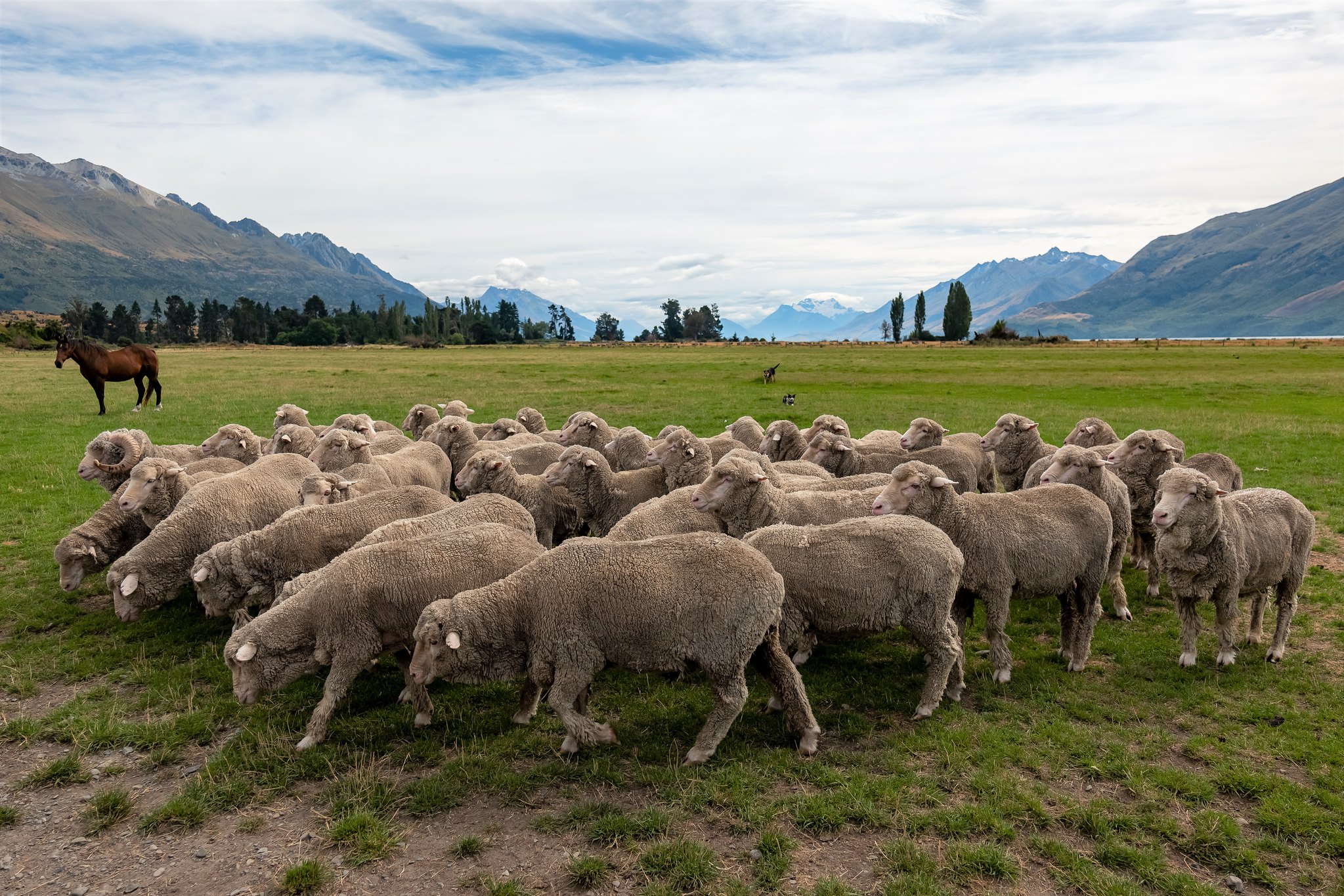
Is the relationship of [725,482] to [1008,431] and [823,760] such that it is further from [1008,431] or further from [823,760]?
[1008,431]

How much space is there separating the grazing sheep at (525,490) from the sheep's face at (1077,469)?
23.6 ft

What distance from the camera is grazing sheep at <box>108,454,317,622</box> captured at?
9.30 meters

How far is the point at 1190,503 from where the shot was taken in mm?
8641

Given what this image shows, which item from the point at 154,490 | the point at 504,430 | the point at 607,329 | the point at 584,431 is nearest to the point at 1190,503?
the point at 584,431

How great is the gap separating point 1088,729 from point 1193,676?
217 centimetres

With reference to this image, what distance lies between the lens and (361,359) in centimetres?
7538

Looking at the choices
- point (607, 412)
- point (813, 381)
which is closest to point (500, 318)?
point (813, 381)

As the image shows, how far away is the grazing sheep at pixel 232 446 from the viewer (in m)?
13.9

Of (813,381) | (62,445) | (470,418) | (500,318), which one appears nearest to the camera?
(62,445)

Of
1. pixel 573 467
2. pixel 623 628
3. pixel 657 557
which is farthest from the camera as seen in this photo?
pixel 573 467

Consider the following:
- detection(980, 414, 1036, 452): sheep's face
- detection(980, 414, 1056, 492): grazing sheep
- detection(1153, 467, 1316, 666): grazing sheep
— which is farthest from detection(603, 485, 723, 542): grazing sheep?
detection(980, 414, 1056, 492): grazing sheep

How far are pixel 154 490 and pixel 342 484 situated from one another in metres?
2.78

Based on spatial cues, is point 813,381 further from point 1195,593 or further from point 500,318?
point 500,318

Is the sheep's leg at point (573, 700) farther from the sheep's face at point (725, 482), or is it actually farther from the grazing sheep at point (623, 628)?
the sheep's face at point (725, 482)
